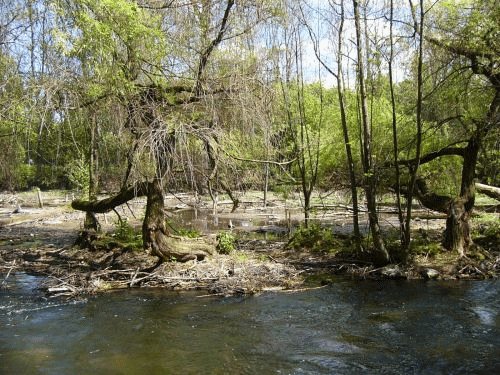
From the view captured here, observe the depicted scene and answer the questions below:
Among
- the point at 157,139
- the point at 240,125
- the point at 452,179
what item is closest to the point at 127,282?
the point at 157,139

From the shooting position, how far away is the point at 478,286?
1127 centimetres

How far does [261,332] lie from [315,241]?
753 centimetres

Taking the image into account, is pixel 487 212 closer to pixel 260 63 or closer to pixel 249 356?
pixel 260 63

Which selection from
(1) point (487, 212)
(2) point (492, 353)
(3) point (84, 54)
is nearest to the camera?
(2) point (492, 353)

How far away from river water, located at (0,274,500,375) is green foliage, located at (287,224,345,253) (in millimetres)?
3866

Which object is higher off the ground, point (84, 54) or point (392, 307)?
point (84, 54)

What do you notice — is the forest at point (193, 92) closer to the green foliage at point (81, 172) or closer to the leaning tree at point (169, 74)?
the leaning tree at point (169, 74)

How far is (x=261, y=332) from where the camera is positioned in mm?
8375

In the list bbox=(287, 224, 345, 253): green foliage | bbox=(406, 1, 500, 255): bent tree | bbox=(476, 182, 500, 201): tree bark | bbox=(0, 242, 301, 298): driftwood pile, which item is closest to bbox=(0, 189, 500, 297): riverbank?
bbox=(0, 242, 301, 298): driftwood pile

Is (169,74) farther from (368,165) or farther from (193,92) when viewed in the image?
(368,165)

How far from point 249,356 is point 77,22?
22.3 feet

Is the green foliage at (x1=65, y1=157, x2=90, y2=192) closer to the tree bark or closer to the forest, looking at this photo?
the forest

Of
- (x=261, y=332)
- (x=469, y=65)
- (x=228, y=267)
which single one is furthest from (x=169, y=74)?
(x=469, y=65)

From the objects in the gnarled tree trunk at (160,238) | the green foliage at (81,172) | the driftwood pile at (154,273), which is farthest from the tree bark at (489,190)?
the green foliage at (81,172)
